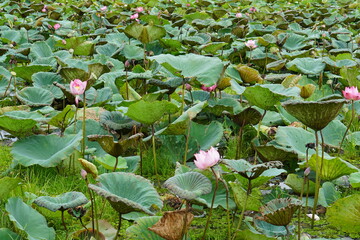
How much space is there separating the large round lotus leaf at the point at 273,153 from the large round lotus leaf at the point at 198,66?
47cm

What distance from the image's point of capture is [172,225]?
5.14 ft

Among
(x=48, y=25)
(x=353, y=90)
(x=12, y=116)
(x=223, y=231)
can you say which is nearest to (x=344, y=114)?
(x=353, y=90)

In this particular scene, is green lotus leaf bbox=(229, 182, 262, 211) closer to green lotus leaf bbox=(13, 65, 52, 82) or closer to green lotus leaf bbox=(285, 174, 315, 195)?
green lotus leaf bbox=(285, 174, 315, 195)

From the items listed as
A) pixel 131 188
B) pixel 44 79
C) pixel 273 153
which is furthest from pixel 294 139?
pixel 44 79

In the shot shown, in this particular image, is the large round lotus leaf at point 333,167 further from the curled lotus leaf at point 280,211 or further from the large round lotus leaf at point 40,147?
the large round lotus leaf at point 40,147

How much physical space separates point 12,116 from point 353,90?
1.64 meters

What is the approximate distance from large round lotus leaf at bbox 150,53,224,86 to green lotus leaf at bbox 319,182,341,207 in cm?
81

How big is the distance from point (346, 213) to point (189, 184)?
25.6 inches

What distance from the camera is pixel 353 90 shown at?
2.28 metres

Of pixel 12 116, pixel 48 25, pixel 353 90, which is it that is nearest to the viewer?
pixel 353 90

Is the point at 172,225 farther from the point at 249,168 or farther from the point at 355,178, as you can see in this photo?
the point at 355,178

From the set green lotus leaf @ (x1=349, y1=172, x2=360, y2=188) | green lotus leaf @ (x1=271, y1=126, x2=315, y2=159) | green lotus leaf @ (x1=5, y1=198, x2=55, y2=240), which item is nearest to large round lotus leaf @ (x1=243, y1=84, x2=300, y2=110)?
green lotus leaf @ (x1=271, y1=126, x2=315, y2=159)

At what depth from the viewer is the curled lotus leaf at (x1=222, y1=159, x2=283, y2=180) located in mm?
1729

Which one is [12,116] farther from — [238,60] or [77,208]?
[238,60]
